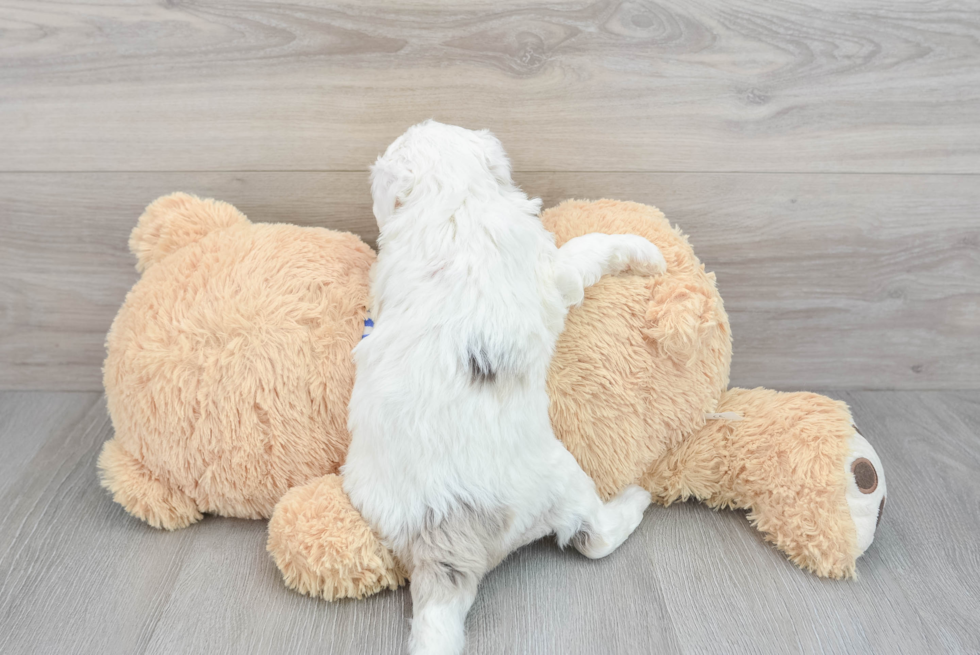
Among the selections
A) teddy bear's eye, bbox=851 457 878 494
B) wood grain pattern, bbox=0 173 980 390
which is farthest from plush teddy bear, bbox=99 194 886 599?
wood grain pattern, bbox=0 173 980 390

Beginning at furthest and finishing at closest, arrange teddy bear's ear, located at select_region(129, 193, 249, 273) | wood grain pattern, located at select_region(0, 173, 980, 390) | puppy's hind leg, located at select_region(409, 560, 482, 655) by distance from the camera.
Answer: wood grain pattern, located at select_region(0, 173, 980, 390)
teddy bear's ear, located at select_region(129, 193, 249, 273)
puppy's hind leg, located at select_region(409, 560, 482, 655)

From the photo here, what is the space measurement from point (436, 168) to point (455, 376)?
Result: 0.24m

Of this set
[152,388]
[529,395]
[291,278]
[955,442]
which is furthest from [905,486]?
[152,388]

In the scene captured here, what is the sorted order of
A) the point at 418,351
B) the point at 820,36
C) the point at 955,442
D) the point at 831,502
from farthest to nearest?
the point at 955,442 < the point at 820,36 < the point at 831,502 < the point at 418,351

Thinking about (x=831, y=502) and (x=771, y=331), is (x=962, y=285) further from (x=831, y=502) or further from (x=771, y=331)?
(x=831, y=502)

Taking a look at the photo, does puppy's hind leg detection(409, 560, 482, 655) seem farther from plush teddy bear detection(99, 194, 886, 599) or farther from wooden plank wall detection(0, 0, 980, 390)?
wooden plank wall detection(0, 0, 980, 390)

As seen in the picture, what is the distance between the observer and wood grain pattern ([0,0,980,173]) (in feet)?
3.29

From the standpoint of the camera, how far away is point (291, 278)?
36.0 inches

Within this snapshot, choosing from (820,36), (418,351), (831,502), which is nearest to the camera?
(418,351)

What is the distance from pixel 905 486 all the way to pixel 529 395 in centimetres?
63

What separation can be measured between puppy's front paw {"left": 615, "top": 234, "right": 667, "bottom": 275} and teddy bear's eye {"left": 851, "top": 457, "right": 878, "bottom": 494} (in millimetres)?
338

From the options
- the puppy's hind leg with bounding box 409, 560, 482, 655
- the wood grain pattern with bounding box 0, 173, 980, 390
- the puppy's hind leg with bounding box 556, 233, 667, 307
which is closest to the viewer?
the puppy's hind leg with bounding box 409, 560, 482, 655

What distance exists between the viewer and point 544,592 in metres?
0.84

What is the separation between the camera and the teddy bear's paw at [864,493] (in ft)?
2.81
